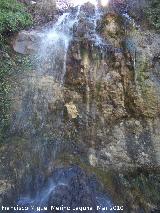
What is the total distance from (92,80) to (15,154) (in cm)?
265

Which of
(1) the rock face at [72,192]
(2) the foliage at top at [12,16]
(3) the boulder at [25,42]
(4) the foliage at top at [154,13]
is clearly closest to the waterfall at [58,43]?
(3) the boulder at [25,42]

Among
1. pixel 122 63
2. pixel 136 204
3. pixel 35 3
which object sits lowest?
pixel 136 204

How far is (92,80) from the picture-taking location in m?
8.89

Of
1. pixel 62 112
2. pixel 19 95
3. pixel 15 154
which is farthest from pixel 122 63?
pixel 15 154

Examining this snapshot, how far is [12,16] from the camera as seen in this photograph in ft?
32.8

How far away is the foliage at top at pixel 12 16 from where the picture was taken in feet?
31.7

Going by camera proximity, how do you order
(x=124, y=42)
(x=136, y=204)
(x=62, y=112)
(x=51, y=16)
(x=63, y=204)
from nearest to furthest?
1. (x=63, y=204)
2. (x=136, y=204)
3. (x=62, y=112)
4. (x=124, y=42)
5. (x=51, y=16)

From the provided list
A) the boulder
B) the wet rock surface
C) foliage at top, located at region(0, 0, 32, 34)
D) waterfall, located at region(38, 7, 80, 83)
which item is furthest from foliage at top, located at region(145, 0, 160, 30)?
foliage at top, located at region(0, 0, 32, 34)

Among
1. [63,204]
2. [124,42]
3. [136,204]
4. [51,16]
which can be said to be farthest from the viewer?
[51,16]

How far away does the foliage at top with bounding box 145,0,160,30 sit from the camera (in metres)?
10.3

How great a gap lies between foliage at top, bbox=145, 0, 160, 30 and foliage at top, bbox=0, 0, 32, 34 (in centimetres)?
354

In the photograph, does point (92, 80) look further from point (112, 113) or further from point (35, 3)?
point (35, 3)

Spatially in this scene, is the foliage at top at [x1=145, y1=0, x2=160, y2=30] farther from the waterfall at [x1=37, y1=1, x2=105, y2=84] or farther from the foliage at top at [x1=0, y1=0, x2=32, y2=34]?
the foliage at top at [x1=0, y1=0, x2=32, y2=34]

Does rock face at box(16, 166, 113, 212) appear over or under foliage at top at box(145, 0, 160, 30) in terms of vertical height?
under
